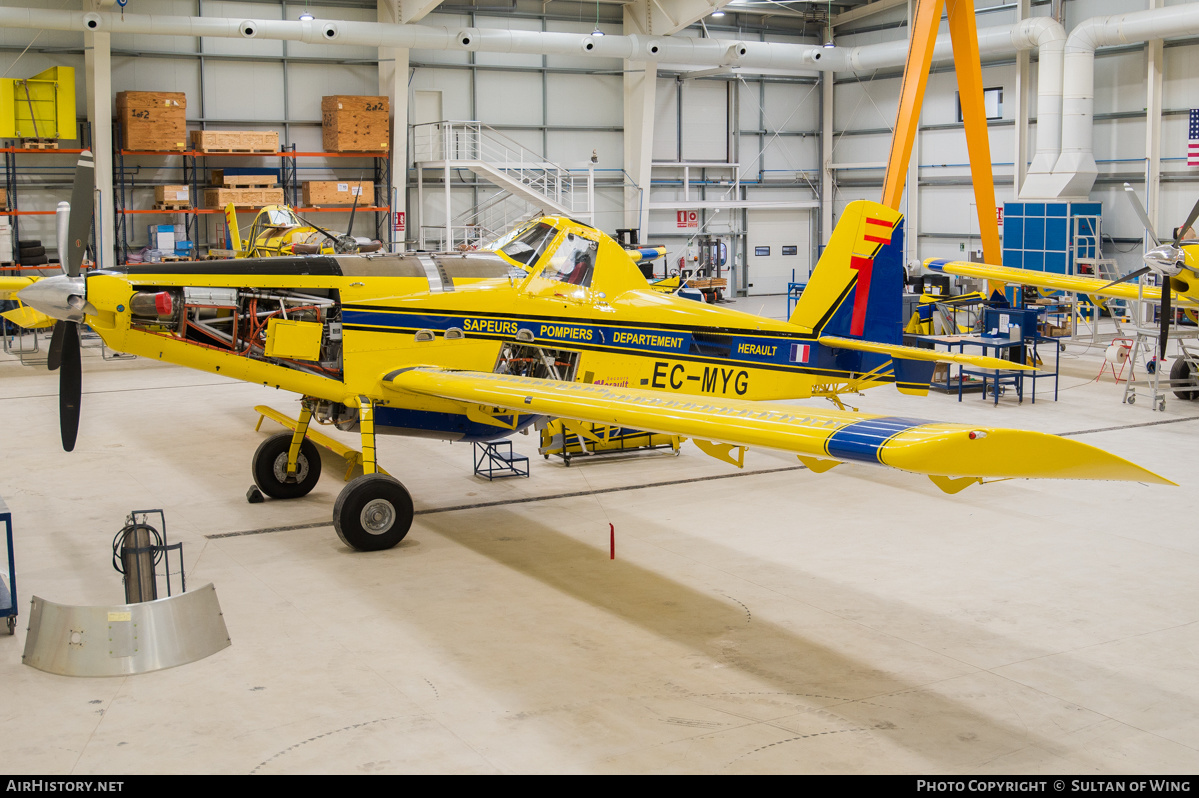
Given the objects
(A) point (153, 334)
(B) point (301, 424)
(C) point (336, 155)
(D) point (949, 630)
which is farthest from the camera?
(C) point (336, 155)

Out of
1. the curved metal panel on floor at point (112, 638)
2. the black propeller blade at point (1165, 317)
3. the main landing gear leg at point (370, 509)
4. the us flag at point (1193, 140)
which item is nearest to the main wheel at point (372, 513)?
the main landing gear leg at point (370, 509)

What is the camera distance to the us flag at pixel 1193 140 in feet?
81.9

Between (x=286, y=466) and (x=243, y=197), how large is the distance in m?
17.3

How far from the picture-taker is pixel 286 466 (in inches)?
415

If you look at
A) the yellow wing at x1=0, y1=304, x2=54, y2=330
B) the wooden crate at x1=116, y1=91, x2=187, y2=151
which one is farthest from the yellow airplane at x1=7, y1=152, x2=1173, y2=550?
the wooden crate at x1=116, y1=91, x2=187, y2=151

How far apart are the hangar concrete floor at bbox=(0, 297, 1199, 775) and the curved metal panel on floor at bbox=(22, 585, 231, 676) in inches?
5.0

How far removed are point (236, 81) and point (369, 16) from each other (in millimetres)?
4054

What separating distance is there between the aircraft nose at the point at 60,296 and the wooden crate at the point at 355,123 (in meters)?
19.7

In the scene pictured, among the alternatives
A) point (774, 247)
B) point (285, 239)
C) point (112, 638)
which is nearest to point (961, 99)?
point (285, 239)

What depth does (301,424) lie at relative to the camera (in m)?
10.2

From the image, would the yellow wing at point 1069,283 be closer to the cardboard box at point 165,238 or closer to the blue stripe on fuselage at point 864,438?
the blue stripe on fuselage at point 864,438

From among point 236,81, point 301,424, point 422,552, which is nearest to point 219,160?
point 236,81

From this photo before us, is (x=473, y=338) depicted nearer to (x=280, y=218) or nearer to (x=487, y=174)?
(x=280, y=218)

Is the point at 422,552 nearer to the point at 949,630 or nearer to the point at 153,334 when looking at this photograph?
the point at 153,334
